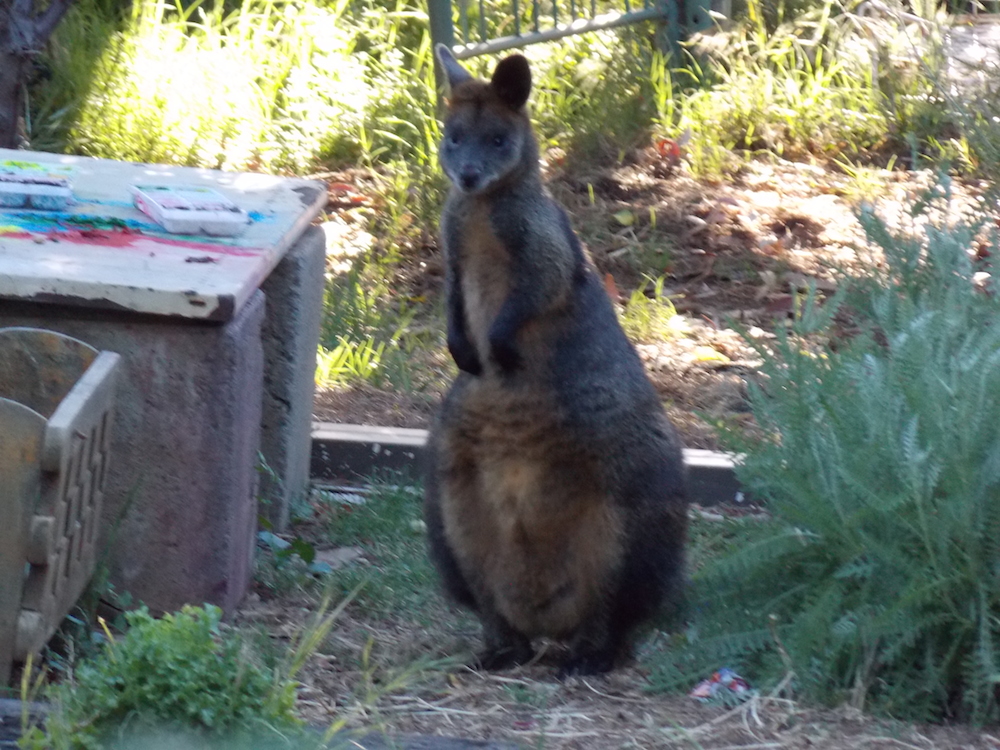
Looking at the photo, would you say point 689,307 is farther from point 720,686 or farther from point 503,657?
point 720,686

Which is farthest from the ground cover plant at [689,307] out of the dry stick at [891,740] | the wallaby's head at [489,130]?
the wallaby's head at [489,130]

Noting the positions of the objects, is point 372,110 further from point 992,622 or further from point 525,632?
point 992,622

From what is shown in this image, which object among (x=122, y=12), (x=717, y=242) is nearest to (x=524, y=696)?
(x=717, y=242)

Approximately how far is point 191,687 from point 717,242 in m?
5.12

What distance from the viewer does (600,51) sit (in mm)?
8383

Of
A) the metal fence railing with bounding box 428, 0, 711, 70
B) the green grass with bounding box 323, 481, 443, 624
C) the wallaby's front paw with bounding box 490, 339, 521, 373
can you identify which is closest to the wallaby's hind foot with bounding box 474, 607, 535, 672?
the green grass with bounding box 323, 481, 443, 624

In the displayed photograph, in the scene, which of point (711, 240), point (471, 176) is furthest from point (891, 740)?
point (711, 240)

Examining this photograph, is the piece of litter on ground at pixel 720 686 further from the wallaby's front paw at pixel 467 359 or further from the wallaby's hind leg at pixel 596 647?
the wallaby's front paw at pixel 467 359

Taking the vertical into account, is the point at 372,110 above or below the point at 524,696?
above

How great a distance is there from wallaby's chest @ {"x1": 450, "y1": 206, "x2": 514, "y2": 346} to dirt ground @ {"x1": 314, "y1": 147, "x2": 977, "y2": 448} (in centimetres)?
207

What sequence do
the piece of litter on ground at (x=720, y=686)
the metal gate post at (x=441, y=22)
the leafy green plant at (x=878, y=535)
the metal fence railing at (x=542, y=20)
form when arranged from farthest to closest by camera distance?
the metal fence railing at (x=542, y=20), the metal gate post at (x=441, y=22), the piece of litter on ground at (x=720, y=686), the leafy green plant at (x=878, y=535)

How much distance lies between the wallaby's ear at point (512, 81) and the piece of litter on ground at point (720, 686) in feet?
5.15

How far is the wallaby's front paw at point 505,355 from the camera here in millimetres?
3521

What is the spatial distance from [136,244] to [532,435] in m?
1.31
